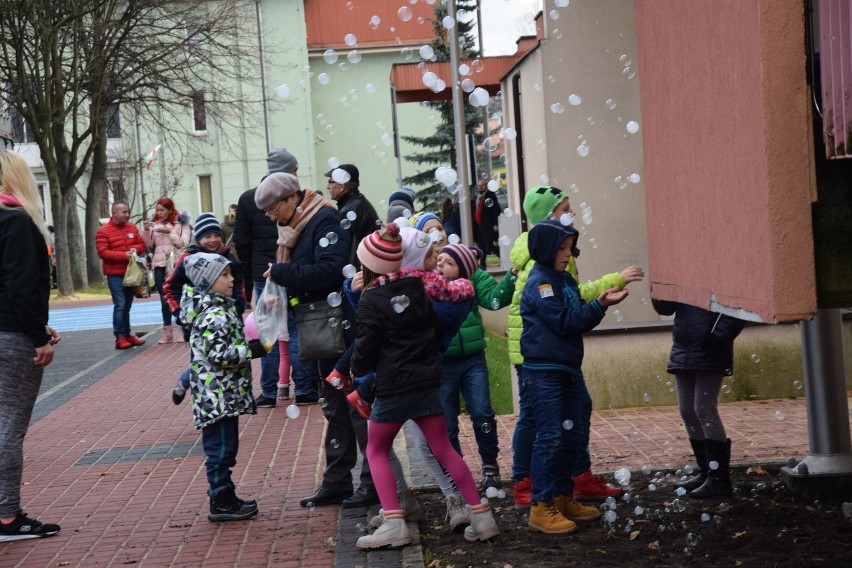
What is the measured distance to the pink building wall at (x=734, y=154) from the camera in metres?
4.06

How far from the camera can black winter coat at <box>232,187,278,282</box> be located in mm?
10734

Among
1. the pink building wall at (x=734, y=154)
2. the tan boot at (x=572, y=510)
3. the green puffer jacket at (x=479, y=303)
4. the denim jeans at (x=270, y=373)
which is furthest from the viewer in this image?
the denim jeans at (x=270, y=373)

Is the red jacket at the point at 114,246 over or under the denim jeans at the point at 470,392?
over

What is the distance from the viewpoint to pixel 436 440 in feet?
19.5

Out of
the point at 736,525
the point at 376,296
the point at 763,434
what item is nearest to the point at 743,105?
the point at 376,296

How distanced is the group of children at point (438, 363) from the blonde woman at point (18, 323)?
895 mm

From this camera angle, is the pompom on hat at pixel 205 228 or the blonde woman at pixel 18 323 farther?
the pompom on hat at pixel 205 228

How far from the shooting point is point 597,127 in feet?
35.3

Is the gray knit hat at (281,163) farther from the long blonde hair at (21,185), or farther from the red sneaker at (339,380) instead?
the red sneaker at (339,380)

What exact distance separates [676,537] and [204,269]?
3069mm

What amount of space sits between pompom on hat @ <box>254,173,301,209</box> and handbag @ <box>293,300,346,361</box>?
0.69 metres

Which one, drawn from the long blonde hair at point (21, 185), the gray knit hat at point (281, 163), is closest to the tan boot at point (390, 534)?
the long blonde hair at point (21, 185)

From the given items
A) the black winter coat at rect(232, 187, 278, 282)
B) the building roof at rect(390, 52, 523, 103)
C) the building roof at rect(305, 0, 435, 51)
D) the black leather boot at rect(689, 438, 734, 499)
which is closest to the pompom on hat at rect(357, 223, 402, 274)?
the black leather boot at rect(689, 438, 734, 499)

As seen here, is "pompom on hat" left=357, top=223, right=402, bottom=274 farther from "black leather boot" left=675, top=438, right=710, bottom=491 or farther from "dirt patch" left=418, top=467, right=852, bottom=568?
"black leather boot" left=675, top=438, right=710, bottom=491
